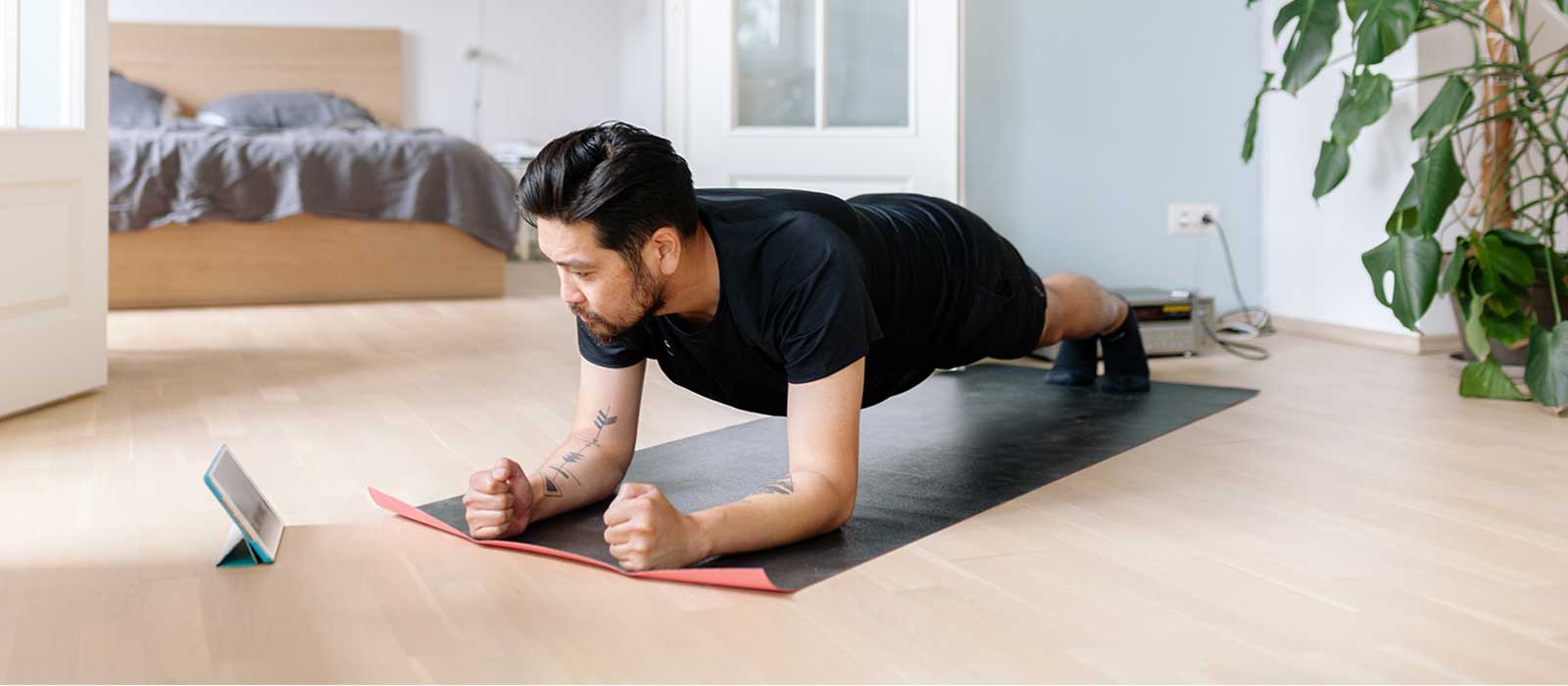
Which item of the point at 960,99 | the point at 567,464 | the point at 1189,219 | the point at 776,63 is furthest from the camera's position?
the point at 1189,219

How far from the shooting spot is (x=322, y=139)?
5391mm

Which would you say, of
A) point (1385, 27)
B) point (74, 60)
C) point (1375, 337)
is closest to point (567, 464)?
point (74, 60)

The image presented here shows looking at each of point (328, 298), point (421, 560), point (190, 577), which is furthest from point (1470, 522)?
point (328, 298)

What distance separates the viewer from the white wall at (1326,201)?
12.5 ft

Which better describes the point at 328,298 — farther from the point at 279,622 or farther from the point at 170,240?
the point at 279,622

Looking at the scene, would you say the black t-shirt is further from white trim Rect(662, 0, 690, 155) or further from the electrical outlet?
the electrical outlet

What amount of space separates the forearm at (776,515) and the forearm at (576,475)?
0.28 metres

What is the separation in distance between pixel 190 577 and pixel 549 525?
46 cm

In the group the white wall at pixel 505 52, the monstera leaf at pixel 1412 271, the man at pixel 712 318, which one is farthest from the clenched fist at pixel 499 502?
the white wall at pixel 505 52

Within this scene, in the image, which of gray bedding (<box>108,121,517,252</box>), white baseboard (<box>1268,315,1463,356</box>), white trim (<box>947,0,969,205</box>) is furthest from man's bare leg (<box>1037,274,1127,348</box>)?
gray bedding (<box>108,121,517,252</box>)

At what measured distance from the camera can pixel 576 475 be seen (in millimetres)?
1962

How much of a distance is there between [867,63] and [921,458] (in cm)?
173

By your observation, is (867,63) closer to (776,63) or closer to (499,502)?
(776,63)

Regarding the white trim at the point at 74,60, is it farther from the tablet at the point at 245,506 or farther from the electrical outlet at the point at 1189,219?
the electrical outlet at the point at 1189,219
